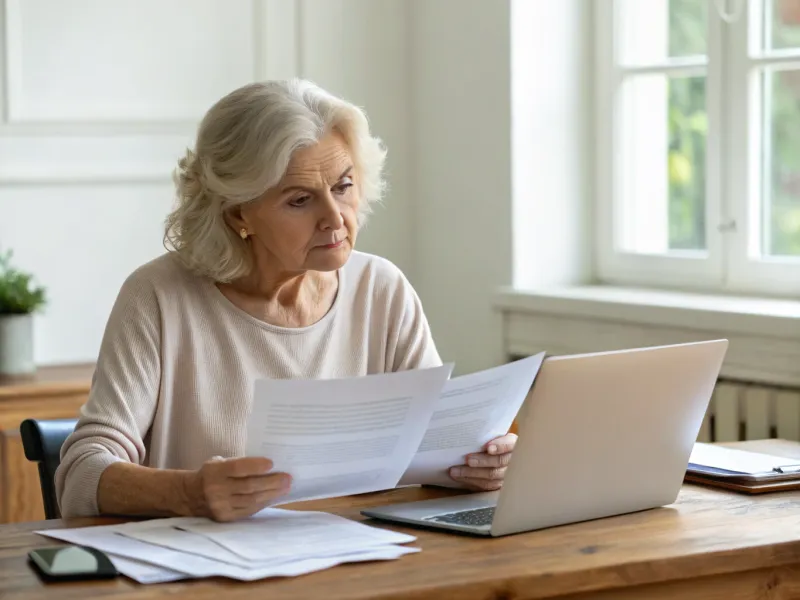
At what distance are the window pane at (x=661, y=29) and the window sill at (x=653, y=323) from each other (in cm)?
62

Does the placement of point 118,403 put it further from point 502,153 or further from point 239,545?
point 502,153

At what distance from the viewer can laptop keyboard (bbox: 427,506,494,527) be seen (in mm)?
1748

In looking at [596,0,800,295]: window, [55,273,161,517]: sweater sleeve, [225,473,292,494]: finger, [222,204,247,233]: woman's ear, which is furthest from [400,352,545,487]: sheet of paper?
[596,0,800,295]: window

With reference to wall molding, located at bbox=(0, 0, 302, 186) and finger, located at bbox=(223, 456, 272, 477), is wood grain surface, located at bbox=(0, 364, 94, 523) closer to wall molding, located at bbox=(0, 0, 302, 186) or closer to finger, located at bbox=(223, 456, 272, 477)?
wall molding, located at bbox=(0, 0, 302, 186)

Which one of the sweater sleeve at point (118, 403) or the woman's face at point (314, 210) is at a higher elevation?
the woman's face at point (314, 210)

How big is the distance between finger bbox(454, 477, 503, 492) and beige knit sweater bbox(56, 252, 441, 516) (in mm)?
389

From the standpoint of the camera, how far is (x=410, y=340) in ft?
7.72

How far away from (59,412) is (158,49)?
107cm

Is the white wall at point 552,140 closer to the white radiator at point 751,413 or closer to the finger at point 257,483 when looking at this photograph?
the white radiator at point 751,413

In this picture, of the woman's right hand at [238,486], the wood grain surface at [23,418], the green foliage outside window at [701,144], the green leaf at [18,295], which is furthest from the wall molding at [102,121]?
the woman's right hand at [238,486]

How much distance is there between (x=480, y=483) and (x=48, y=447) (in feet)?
2.40

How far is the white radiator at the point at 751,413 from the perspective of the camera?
106 inches

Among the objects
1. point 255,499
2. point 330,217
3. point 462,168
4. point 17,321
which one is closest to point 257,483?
point 255,499

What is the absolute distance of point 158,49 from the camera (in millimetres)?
3572
